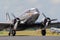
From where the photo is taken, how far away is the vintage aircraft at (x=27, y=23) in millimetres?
47062

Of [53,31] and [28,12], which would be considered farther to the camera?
[53,31]

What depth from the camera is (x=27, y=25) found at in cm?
4966

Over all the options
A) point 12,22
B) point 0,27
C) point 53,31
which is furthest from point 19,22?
point 53,31

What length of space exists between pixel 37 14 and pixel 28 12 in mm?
2239

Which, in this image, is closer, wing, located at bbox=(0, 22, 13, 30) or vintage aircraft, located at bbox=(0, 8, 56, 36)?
vintage aircraft, located at bbox=(0, 8, 56, 36)

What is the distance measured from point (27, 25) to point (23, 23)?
87 centimetres

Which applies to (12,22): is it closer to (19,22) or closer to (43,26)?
(19,22)

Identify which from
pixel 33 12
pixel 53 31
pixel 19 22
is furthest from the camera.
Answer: pixel 53 31

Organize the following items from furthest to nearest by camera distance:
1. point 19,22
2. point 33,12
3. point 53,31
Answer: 1. point 53,31
2. point 33,12
3. point 19,22

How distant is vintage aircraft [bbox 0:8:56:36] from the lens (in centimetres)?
4706

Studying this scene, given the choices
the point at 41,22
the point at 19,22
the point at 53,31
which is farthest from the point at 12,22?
the point at 53,31

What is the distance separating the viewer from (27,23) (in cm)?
4916

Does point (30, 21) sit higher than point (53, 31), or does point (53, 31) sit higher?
point (30, 21)

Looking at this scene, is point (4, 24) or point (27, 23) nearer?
point (27, 23)
